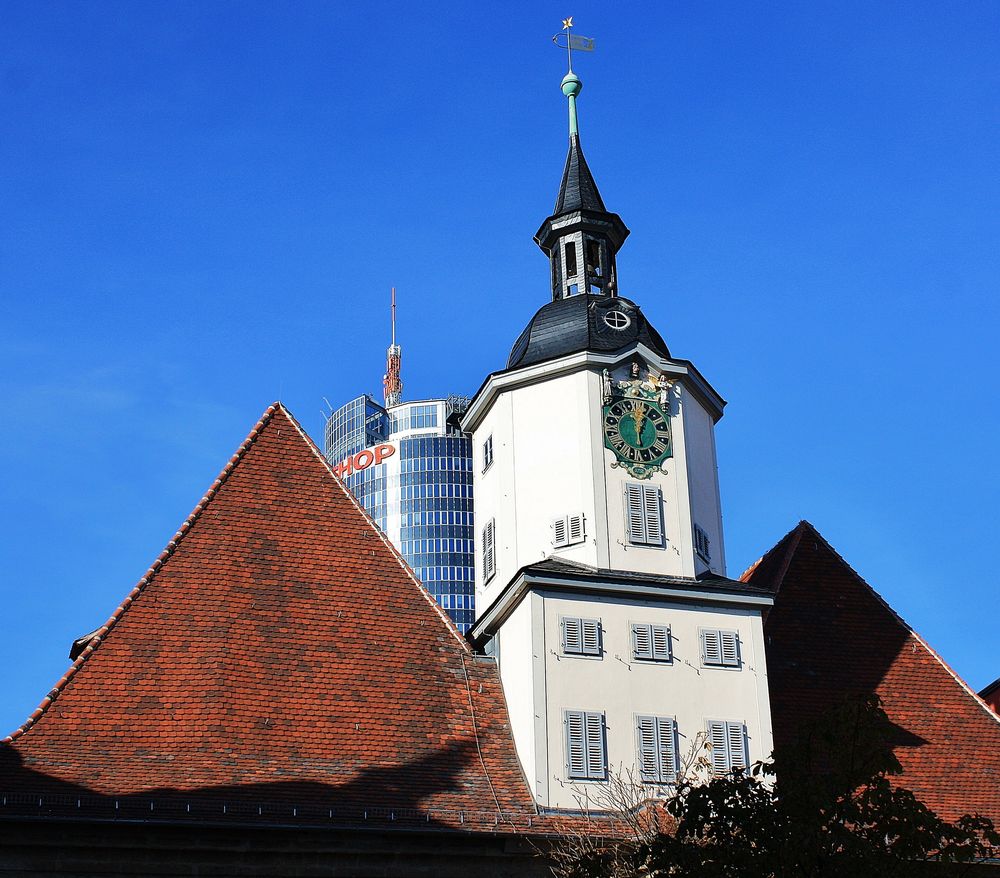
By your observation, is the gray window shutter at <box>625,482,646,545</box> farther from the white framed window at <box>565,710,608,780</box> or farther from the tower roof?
the tower roof

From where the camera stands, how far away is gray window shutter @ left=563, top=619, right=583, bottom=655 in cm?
2200

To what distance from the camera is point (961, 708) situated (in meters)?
25.0

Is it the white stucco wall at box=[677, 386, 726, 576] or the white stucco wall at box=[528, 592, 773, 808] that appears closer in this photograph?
the white stucco wall at box=[528, 592, 773, 808]

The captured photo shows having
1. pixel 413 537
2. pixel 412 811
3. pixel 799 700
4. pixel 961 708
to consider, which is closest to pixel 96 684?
pixel 412 811

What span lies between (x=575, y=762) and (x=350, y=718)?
3198 millimetres

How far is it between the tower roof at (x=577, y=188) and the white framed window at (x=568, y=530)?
21.9 ft

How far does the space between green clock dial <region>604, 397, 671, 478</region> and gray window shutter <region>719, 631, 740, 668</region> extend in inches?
108

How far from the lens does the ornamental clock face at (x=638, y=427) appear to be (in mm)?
23719

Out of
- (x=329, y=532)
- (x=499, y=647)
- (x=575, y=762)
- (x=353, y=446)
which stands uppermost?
(x=353, y=446)

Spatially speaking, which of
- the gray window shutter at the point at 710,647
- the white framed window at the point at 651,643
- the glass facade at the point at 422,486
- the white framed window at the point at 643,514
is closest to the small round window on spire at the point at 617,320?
the white framed window at the point at 643,514

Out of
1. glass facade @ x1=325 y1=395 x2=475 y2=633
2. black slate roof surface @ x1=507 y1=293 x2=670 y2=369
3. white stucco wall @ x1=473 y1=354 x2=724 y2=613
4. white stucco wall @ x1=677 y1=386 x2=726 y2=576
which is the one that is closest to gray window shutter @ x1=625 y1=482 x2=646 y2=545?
white stucco wall @ x1=473 y1=354 x2=724 y2=613

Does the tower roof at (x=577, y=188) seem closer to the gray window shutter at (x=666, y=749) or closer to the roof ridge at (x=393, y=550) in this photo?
the roof ridge at (x=393, y=550)

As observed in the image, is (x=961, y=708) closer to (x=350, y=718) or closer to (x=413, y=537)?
(x=350, y=718)

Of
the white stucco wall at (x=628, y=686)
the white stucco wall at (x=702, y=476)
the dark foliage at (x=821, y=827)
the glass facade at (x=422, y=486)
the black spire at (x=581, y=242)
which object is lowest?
the dark foliage at (x=821, y=827)
